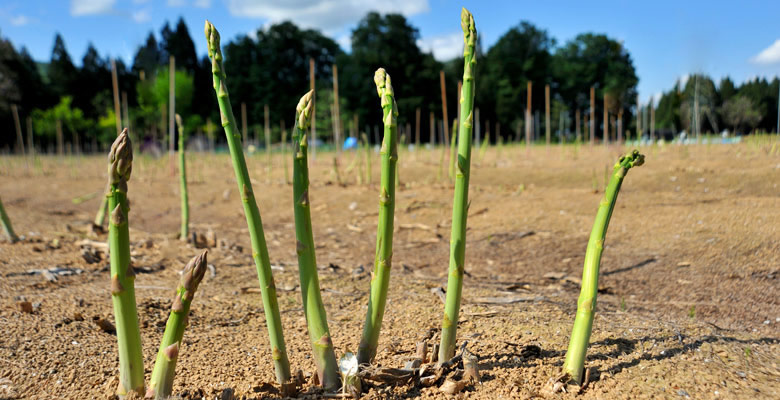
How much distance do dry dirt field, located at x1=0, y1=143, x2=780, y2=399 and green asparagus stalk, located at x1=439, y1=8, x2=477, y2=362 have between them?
0.24 m

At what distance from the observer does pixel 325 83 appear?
3947 cm

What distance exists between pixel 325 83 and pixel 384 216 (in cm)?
3948

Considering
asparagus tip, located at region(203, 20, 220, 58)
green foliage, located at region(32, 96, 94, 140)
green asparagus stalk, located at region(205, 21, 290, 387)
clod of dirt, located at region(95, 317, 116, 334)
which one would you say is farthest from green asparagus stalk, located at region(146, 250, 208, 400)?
green foliage, located at region(32, 96, 94, 140)

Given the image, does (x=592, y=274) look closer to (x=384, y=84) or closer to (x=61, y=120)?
(x=384, y=84)

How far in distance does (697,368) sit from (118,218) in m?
1.68

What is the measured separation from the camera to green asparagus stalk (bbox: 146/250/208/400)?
1199 mm

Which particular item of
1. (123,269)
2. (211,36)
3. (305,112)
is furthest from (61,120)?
(305,112)

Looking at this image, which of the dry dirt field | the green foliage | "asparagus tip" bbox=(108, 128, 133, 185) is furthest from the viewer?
the green foliage

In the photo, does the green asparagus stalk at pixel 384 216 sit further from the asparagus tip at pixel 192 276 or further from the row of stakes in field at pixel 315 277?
the asparagus tip at pixel 192 276

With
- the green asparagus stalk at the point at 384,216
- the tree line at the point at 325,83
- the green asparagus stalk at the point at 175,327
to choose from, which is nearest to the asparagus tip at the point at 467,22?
the green asparagus stalk at the point at 384,216

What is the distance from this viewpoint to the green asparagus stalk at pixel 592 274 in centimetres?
137

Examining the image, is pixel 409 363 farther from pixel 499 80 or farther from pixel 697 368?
pixel 499 80

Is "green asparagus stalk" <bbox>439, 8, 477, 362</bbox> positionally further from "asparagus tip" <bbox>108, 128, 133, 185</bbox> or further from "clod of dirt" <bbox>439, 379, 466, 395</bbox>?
"asparagus tip" <bbox>108, 128, 133, 185</bbox>

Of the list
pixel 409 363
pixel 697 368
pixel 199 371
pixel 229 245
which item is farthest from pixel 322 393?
pixel 229 245
